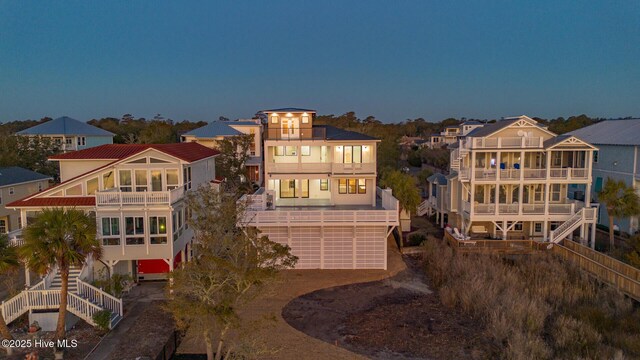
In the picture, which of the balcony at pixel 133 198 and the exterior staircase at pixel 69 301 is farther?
the balcony at pixel 133 198

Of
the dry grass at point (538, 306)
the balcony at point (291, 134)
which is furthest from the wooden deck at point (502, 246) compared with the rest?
the balcony at point (291, 134)

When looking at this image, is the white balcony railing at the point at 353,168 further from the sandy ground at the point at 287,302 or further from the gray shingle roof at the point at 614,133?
the gray shingle roof at the point at 614,133

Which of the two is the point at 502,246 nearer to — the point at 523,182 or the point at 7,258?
the point at 523,182

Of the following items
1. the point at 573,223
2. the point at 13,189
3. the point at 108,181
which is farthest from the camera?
the point at 13,189

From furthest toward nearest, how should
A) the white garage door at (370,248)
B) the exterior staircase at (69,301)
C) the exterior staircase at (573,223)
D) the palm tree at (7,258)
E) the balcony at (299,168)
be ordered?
the balcony at (299,168), the exterior staircase at (573,223), the white garage door at (370,248), the exterior staircase at (69,301), the palm tree at (7,258)

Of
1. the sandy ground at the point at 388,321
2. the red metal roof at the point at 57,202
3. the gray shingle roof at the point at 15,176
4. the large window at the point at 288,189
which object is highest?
the gray shingle roof at the point at 15,176

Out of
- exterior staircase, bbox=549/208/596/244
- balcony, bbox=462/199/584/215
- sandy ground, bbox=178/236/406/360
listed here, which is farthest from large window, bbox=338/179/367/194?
exterior staircase, bbox=549/208/596/244

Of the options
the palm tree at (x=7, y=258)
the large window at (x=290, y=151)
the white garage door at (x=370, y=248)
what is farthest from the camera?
the large window at (x=290, y=151)

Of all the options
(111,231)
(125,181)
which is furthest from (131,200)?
(125,181)
